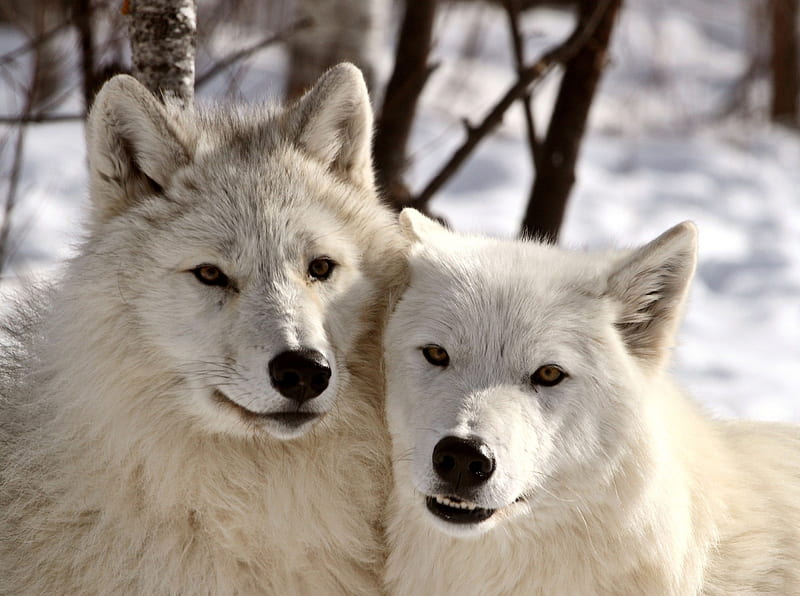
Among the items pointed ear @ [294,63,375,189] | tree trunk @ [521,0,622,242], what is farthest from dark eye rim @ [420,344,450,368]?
tree trunk @ [521,0,622,242]

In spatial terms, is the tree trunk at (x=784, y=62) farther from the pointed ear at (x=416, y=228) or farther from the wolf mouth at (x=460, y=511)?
the wolf mouth at (x=460, y=511)

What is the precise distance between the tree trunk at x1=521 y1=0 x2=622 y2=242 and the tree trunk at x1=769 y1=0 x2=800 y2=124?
23.4 ft

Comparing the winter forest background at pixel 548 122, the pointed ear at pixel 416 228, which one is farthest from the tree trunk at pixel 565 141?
the pointed ear at pixel 416 228

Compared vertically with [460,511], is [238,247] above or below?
above

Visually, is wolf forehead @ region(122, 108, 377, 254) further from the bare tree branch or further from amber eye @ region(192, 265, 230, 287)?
the bare tree branch

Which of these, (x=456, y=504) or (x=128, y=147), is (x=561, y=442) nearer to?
(x=456, y=504)

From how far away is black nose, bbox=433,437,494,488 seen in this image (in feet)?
9.61

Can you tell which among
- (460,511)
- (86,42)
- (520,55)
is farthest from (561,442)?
(86,42)

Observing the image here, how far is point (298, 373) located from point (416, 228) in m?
0.86

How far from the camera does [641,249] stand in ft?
11.1

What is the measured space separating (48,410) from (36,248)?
4558 mm

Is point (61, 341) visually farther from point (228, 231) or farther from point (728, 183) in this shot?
point (728, 183)

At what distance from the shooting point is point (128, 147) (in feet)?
11.5

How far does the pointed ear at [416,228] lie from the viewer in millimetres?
3630
